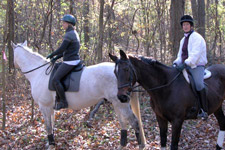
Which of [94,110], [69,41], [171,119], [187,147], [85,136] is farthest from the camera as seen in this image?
[94,110]

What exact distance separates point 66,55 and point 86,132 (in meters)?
2.59

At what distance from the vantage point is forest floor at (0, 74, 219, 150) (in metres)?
6.04

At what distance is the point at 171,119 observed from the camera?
14.4 ft

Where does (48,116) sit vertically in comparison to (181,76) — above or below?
below

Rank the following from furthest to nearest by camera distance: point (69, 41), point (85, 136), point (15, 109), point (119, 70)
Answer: point (15, 109) < point (85, 136) < point (69, 41) < point (119, 70)

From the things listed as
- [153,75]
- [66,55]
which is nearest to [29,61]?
[66,55]

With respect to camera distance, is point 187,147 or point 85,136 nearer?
point 187,147

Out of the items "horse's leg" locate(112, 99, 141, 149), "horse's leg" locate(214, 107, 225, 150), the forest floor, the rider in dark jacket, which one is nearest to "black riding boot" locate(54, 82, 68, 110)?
the rider in dark jacket

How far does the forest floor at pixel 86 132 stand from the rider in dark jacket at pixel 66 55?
1347 millimetres

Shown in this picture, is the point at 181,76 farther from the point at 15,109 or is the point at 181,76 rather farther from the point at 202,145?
the point at 15,109

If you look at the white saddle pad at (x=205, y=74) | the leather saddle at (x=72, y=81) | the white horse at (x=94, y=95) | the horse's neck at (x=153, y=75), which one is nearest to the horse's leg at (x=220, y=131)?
the white saddle pad at (x=205, y=74)

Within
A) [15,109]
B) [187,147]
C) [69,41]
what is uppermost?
[69,41]

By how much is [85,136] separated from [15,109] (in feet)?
13.3

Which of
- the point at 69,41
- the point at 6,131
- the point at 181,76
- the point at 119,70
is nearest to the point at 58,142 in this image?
the point at 6,131
